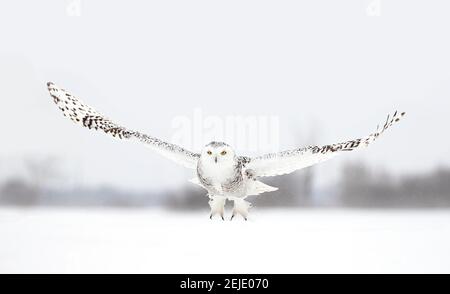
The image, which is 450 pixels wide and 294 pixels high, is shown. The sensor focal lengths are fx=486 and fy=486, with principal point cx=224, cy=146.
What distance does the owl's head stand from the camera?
3.57 m

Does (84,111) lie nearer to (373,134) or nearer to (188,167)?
(188,167)

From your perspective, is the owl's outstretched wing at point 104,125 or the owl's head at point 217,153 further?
the owl's outstretched wing at point 104,125

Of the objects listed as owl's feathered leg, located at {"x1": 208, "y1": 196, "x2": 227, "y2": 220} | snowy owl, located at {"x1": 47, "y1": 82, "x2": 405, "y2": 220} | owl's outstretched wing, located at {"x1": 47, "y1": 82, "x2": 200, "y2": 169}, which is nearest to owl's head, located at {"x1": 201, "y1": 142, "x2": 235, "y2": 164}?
snowy owl, located at {"x1": 47, "y1": 82, "x2": 405, "y2": 220}

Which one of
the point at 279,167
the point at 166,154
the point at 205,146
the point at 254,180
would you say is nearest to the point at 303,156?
the point at 279,167

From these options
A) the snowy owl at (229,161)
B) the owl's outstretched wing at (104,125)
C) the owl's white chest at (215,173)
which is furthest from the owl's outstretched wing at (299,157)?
the owl's outstretched wing at (104,125)

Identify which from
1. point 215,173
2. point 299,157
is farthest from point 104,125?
point 299,157

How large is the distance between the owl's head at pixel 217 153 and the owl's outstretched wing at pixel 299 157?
297 mm

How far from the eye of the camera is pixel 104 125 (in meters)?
4.24

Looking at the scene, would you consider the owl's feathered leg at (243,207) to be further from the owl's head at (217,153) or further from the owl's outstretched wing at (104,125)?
the owl's head at (217,153)

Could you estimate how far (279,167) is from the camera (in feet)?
12.9

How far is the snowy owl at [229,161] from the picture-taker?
365 cm

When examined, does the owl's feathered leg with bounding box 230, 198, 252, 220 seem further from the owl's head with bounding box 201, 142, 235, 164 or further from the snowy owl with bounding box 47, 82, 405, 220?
the owl's head with bounding box 201, 142, 235, 164

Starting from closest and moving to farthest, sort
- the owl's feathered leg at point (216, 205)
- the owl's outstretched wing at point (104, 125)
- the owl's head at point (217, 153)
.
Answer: the owl's head at point (217, 153), the owl's outstretched wing at point (104, 125), the owl's feathered leg at point (216, 205)

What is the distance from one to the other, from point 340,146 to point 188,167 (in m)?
1.24
